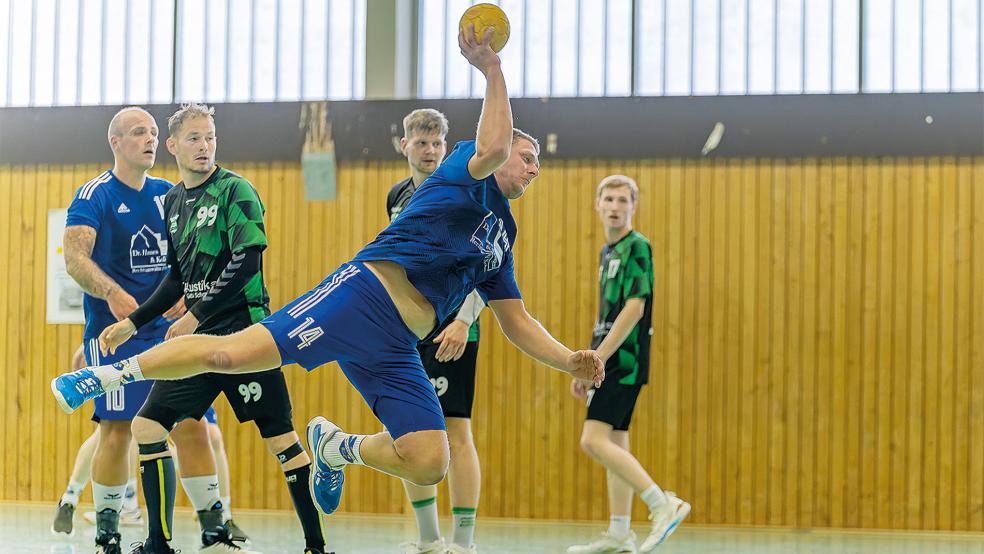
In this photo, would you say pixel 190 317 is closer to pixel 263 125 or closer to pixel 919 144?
pixel 263 125

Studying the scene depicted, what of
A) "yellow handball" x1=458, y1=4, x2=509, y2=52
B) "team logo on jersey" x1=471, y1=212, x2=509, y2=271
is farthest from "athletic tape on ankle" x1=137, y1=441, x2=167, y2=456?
"yellow handball" x1=458, y1=4, x2=509, y2=52

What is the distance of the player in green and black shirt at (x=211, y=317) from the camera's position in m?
4.61

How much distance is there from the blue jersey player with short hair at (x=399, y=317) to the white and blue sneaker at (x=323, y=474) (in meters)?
0.05

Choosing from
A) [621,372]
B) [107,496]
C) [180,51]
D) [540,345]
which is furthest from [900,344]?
[180,51]

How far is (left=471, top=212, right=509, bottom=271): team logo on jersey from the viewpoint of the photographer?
12.7ft

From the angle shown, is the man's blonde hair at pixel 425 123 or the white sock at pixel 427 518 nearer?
the white sock at pixel 427 518

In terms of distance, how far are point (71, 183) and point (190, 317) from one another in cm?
440

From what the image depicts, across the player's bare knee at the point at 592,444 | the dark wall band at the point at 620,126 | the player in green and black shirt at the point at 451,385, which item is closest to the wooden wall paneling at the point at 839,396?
the dark wall band at the point at 620,126

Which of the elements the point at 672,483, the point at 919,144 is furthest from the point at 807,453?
the point at 919,144

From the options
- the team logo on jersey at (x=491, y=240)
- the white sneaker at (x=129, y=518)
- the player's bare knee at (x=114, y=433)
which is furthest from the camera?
the white sneaker at (x=129, y=518)

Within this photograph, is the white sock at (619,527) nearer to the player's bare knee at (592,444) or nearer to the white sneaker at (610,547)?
the white sneaker at (610,547)

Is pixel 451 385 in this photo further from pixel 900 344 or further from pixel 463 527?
pixel 900 344

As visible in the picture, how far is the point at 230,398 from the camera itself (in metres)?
4.65

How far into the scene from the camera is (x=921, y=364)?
7559 mm
